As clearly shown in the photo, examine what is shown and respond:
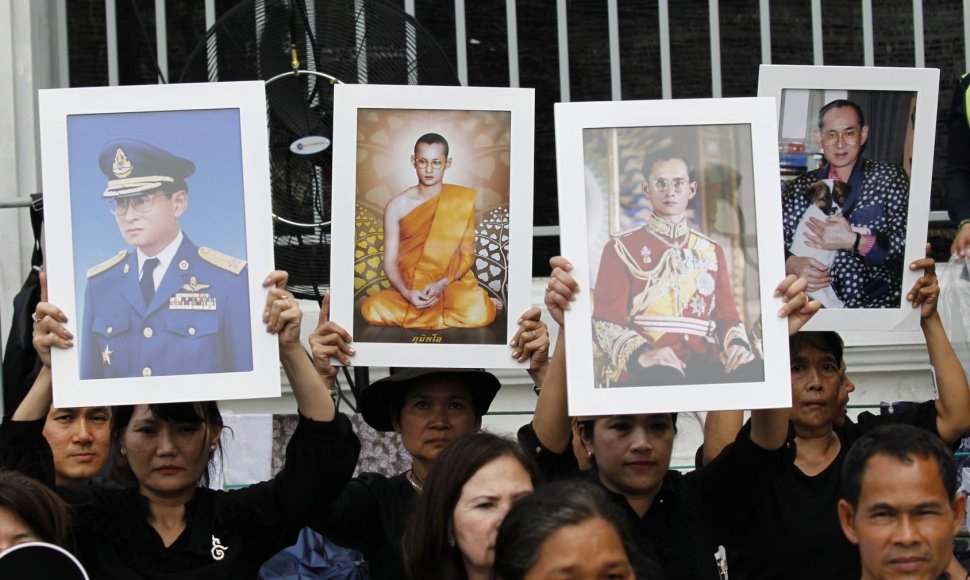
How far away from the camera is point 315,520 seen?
13.7 feet

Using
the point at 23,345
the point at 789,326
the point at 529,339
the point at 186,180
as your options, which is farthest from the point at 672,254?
the point at 23,345

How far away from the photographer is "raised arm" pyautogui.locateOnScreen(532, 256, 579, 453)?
399cm

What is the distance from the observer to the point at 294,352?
4.04 m

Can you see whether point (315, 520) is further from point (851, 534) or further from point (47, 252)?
point (851, 534)

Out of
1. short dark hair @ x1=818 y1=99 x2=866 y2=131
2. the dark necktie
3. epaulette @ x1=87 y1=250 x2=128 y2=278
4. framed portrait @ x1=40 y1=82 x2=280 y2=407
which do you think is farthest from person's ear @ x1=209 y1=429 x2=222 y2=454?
short dark hair @ x1=818 y1=99 x2=866 y2=131

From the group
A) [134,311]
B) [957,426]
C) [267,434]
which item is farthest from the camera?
[267,434]

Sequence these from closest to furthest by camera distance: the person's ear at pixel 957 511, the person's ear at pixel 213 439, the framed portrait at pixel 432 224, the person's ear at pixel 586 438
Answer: the person's ear at pixel 957 511
the person's ear at pixel 213 439
the framed portrait at pixel 432 224
the person's ear at pixel 586 438

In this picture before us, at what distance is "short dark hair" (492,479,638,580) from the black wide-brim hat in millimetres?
1219

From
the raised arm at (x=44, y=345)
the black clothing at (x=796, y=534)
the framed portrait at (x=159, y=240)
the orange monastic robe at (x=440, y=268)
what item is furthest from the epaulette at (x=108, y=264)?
the black clothing at (x=796, y=534)

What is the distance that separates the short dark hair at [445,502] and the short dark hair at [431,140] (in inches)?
34.0

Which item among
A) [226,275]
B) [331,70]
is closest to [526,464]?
[226,275]

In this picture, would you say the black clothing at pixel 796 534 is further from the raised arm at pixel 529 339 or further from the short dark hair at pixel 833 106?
the short dark hair at pixel 833 106

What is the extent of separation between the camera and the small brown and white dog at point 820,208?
4.46 meters

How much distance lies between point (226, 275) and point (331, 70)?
1882 mm
